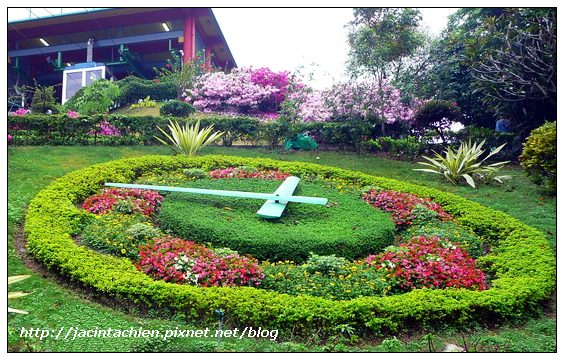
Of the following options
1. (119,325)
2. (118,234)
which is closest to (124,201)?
(118,234)

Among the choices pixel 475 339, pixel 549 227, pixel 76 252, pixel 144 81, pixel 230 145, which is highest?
pixel 144 81

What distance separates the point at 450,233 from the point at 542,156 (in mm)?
1311

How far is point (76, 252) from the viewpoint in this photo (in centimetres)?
465

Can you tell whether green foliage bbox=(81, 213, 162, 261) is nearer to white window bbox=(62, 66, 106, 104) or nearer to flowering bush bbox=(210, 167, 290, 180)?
flowering bush bbox=(210, 167, 290, 180)

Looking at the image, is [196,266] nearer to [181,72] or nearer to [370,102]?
[181,72]

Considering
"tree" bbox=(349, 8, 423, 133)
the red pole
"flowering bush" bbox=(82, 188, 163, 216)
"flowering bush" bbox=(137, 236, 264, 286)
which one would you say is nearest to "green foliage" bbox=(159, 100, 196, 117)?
the red pole

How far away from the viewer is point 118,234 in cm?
498

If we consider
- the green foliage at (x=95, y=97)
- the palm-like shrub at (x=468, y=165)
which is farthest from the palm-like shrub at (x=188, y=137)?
the palm-like shrub at (x=468, y=165)

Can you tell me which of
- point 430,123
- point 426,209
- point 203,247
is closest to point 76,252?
point 203,247

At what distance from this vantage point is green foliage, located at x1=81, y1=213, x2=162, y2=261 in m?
4.83

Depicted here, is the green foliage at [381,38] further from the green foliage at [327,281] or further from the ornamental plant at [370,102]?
the green foliage at [327,281]

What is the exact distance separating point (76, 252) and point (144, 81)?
7.32 feet

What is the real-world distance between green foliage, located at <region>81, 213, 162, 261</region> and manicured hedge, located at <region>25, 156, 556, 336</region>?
132 millimetres
